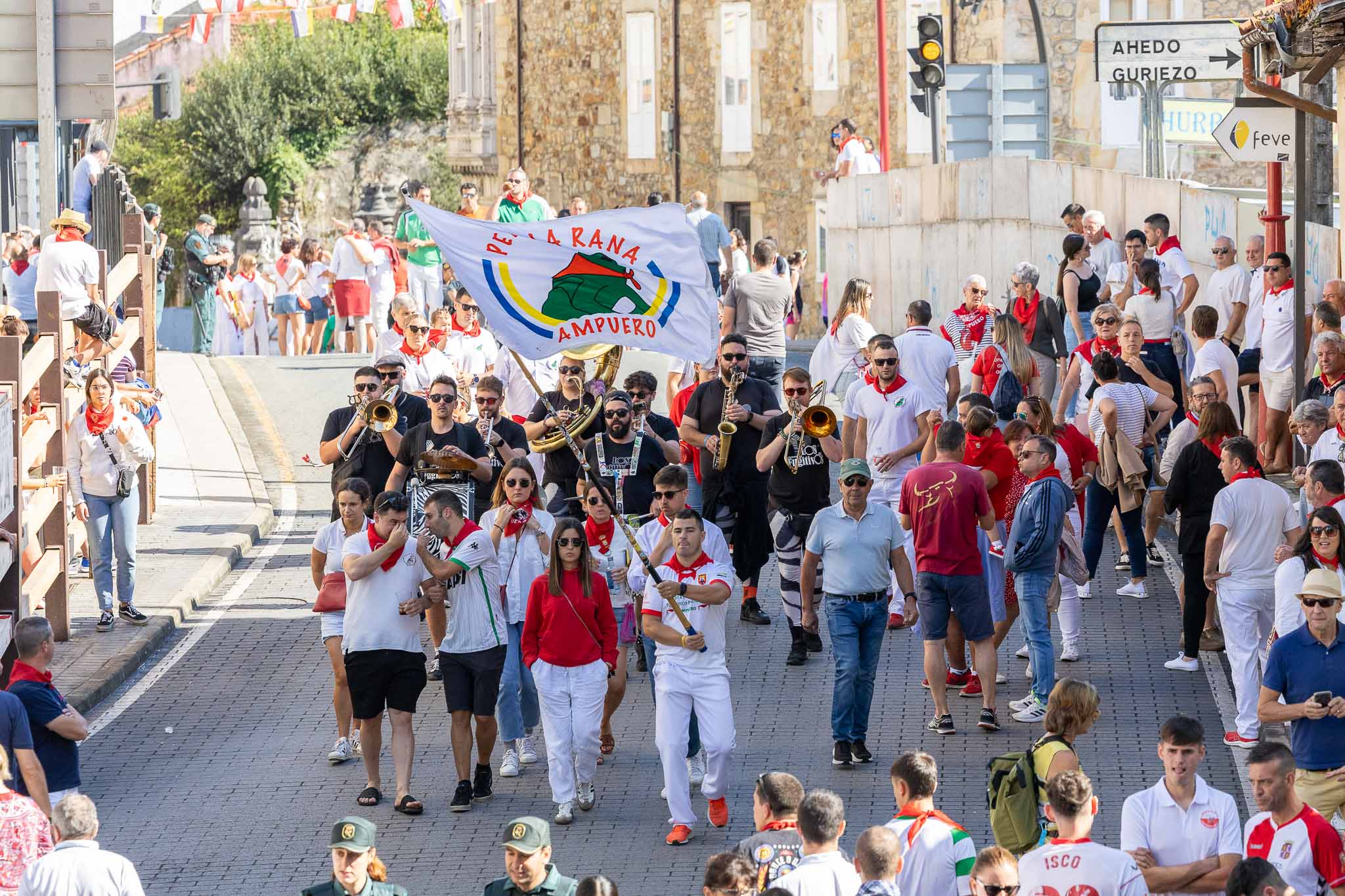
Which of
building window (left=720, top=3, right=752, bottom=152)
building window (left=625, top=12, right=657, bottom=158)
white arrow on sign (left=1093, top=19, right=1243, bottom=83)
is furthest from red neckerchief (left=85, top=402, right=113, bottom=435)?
building window (left=625, top=12, right=657, bottom=158)

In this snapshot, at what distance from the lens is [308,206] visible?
57469mm

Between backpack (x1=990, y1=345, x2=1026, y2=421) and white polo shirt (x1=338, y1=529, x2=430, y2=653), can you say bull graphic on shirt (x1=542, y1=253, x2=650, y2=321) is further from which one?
backpack (x1=990, y1=345, x2=1026, y2=421)

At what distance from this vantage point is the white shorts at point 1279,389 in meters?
16.1

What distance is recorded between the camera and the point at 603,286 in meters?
12.5

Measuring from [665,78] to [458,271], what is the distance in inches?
1254

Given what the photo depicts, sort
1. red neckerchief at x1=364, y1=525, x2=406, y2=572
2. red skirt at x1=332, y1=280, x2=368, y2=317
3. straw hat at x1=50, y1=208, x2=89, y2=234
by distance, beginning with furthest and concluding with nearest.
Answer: red skirt at x1=332, y1=280, x2=368, y2=317 → straw hat at x1=50, y1=208, x2=89, y2=234 → red neckerchief at x1=364, y1=525, x2=406, y2=572

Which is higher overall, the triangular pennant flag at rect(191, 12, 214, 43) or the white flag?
the triangular pennant flag at rect(191, 12, 214, 43)

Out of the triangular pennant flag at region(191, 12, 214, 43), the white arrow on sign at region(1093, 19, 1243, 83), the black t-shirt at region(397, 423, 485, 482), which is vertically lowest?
the black t-shirt at region(397, 423, 485, 482)

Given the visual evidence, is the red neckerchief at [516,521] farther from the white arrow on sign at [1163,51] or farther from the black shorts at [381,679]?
the white arrow on sign at [1163,51]

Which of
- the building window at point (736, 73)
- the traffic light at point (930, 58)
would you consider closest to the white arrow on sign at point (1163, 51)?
the traffic light at point (930, 58)

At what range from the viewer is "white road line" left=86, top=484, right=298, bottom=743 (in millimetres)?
13367

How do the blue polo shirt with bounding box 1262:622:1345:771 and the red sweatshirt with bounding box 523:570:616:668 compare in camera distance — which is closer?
the blue polo shirt with bounding box 1262:622:1345:771

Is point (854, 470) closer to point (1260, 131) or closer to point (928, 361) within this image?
point (928, 361)

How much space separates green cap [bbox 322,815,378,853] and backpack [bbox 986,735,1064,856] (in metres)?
2.55
